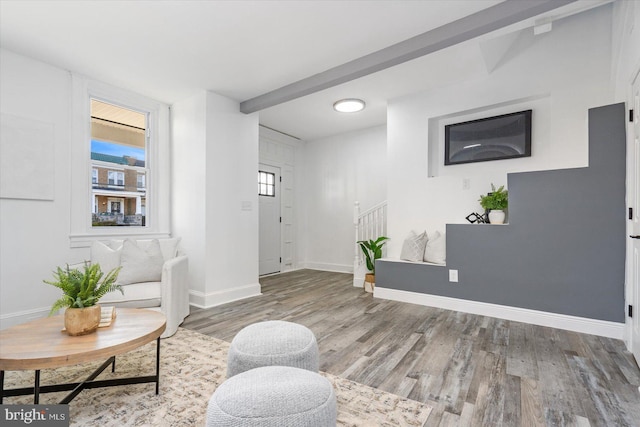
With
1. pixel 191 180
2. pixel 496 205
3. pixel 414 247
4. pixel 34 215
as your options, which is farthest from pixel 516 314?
pixel 34 215

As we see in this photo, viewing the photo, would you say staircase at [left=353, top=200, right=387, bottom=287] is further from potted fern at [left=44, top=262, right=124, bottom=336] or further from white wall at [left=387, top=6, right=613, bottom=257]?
potted fern at [left=44, top=262, right=124, bottom=336]

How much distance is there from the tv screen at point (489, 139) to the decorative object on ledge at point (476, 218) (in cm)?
74

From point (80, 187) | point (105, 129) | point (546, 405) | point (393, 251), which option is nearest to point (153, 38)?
point (105, 129)

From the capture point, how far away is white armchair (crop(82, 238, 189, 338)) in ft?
8.98

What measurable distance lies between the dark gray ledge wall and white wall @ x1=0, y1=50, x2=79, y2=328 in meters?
4.51

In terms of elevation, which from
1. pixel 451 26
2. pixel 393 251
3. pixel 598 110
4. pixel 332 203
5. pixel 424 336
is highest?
pixel 451 26

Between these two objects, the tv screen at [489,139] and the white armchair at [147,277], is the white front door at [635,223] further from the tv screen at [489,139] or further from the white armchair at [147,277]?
the white armchair at [147,277]

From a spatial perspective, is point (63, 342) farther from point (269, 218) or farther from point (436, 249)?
point (269, 218)

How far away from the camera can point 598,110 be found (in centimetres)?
274

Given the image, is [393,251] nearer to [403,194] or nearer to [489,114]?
[403,194]

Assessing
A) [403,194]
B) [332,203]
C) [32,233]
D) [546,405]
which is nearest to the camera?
[546,405]

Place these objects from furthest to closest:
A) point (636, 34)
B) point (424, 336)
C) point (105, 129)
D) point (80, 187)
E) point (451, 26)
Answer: point (105, 129) → point (80, 187) → point (424, 336) → point (451, 26) → point (636, 34)

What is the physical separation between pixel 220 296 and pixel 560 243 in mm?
3947

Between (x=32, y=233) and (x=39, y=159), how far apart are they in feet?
2.57
